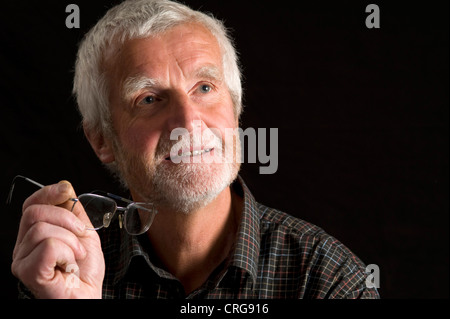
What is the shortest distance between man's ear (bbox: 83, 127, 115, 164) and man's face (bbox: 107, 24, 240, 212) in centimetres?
15

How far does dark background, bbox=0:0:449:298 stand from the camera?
8.98 ft

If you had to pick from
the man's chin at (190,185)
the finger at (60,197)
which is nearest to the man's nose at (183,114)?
the man's chin at (190,185)

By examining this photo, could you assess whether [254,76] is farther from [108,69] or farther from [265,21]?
[108,69]

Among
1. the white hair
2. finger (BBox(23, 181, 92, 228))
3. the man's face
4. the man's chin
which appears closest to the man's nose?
the man's face

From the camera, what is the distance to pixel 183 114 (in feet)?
6.83

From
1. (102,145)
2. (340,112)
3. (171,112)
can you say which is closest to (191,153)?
(171,112)

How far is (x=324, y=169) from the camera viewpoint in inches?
110

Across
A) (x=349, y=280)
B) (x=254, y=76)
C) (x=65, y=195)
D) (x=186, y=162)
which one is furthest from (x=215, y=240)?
(x=254, y=76)

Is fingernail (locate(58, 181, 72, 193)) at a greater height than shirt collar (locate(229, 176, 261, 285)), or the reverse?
fingernail (locate(58, 181, 72, 193))

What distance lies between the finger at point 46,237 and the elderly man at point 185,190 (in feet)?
0.78

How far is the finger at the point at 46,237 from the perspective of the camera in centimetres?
167

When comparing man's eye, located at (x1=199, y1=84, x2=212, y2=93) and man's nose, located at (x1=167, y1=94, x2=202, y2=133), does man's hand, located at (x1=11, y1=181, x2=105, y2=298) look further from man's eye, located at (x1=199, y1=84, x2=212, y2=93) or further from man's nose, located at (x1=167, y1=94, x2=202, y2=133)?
man's eye, located at (x1=199, y1=84, x2=212, y2=93)

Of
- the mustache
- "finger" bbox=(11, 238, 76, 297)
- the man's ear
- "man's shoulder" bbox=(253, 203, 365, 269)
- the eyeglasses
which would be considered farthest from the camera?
the man's ear
